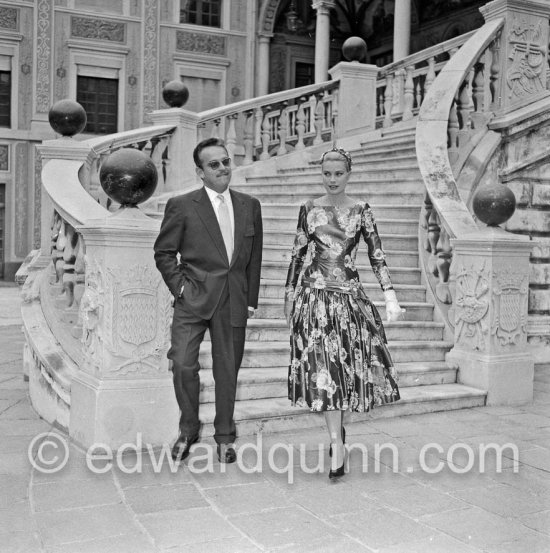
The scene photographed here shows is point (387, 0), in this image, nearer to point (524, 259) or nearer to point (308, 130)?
point (308, 130)

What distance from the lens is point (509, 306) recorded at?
5.72 meters

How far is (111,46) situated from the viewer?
855 inches

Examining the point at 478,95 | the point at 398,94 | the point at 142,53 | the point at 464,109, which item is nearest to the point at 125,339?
the point at 464,109

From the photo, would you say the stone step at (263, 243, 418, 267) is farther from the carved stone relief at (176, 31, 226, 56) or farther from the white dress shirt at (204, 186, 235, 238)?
the carved stone relief at (176, 31, 226, 56)

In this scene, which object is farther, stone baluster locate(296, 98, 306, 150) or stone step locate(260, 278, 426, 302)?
stone baluster locate(296, 98, 306, 150)

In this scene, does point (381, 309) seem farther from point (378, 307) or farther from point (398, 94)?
point (398, 94)

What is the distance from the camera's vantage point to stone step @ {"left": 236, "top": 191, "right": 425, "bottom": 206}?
319 inches

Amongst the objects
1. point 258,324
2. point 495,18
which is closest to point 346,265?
point 258,324

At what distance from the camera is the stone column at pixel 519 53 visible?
782 cm

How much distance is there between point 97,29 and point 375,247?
1980 cm

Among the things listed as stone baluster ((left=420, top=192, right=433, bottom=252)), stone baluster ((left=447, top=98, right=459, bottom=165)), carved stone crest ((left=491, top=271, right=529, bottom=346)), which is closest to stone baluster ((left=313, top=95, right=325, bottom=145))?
stone baluster ((left=447, top=98, right=459, bottom=165))

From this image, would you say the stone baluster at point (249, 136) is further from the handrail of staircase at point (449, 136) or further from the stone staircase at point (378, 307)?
the handrail of staircase at point (449, 136)

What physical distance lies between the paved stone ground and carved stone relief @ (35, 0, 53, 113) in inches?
717

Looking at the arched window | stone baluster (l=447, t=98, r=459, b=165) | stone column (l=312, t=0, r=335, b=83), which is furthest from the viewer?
the arched window
